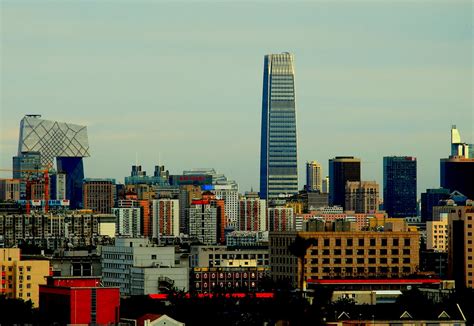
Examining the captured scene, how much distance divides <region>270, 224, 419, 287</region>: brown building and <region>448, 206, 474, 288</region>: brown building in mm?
9750

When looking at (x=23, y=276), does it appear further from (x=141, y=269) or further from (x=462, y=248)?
(x=462, y=248)

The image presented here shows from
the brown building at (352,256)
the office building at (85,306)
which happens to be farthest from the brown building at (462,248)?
the office building at (85,306)

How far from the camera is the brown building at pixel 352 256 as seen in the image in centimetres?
13962

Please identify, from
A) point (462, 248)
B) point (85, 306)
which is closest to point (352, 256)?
point (462, 248)

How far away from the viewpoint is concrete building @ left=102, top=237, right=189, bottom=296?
140m

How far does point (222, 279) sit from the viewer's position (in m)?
160

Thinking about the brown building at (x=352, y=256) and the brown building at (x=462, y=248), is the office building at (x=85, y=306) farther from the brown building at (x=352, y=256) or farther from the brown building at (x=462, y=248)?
the brown building at (x=462, y=248)

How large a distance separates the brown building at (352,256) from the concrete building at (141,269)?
7168 millimetres

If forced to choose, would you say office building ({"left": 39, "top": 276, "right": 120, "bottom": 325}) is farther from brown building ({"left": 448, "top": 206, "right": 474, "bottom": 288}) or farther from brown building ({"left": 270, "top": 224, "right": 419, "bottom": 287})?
brown building ({"left": 448, "top": 206, "right": 474, "bottom": 288})

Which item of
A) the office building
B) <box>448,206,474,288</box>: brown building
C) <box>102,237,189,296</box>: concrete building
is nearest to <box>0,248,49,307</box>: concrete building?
<box>102,237,189,296</box>: concrete building

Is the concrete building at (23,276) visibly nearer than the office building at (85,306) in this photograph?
No

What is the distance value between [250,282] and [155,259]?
14.4 m

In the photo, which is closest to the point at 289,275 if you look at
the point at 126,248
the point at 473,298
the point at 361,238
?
the point at 361,238

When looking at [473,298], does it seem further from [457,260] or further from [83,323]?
[457,260]
